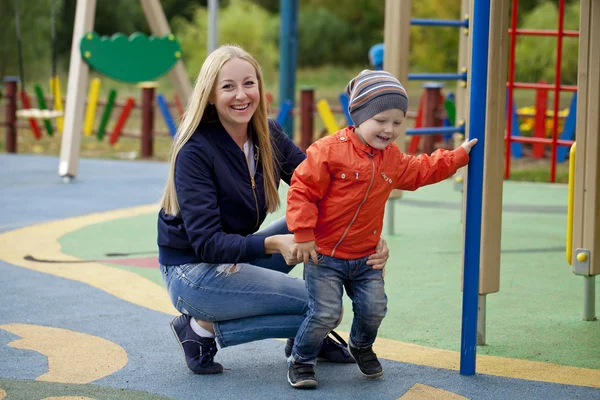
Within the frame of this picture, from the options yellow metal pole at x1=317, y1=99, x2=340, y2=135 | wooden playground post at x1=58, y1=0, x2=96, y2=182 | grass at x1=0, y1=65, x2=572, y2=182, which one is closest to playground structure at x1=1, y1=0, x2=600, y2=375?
grass at x1=0, y1=65, x2=572, y2=182

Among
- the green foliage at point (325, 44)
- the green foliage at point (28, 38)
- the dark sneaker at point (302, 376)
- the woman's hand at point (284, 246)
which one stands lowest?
the dark sneaker at point (302, 376)

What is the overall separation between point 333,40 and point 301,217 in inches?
1146

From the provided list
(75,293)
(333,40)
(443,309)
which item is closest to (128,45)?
(75,293)

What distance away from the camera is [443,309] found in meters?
4.13

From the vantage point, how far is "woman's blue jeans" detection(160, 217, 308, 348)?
3150mm

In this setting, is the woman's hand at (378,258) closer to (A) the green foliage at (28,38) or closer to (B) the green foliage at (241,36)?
(A) the green foliage at (28,38)

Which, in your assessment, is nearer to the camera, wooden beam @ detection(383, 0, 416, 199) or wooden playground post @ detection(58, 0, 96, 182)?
wooden beam @ detection(383, 0, 416, 199)

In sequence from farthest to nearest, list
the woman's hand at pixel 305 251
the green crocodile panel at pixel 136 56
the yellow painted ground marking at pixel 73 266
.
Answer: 1. the green crocodile panel at pixel 136 56
2. the yellow painted ground marking at pixel 73 266
3. the woman's hand at pixel 305 251

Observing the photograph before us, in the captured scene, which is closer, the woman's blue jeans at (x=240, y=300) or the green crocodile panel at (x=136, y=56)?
the woman's blue jeans at (x=240, y=300)

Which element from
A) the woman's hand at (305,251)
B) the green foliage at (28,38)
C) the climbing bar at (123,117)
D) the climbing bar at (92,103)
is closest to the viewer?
the woman's hand at (305,251)

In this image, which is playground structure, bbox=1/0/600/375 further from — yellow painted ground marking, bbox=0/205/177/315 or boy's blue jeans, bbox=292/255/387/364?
Answer: yellow painted ground marking, bbox=0/205/177/315

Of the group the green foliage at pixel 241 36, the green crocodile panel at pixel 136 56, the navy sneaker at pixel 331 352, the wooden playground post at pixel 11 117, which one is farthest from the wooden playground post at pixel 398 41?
the green foliage at pixel 241 36

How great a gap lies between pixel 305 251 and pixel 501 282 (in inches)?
83.2

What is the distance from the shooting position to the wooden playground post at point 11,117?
12.2 meters
